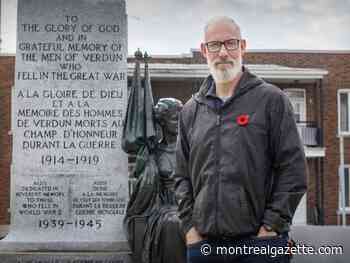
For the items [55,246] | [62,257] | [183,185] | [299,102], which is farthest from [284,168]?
[299,102]

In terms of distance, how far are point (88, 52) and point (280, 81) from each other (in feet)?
68.6

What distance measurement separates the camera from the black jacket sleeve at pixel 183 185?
3428mm

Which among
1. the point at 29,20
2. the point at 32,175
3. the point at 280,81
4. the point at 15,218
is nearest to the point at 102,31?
the point at 29,20

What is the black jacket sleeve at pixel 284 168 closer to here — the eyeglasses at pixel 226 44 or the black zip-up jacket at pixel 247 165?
the black zip-up jacket at pixel 247 165

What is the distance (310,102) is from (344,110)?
6.19 feet

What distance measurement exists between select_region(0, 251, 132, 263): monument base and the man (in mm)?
3531

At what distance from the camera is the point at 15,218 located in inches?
286

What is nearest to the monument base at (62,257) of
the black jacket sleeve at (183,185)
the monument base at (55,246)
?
the monument base at (55,246)

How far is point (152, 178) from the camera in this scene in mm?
7004

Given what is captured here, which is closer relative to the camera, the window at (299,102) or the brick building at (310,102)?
the brick building at (310,102)

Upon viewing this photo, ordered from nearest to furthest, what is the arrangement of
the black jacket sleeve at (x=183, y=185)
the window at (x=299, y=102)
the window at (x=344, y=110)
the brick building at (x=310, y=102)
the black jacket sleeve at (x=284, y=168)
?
the black jacket sleeve at (x=284, y=168) → the black jacket sleeve at (x=183, y=185) → the brick building at (x=310, y=102) → the window at (x=299, y=102) → the window at (x=344, y=110)

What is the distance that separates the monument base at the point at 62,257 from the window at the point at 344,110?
2370 centimetres

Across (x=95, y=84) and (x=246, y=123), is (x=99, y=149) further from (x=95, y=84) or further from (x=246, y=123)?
(x=246, y=123)

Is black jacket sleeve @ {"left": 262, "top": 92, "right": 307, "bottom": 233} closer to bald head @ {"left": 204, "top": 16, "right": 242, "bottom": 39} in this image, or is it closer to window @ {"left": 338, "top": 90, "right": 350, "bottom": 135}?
bald head @ {"left": 204, "top": 16, "right": 242, "bottom": 39}
